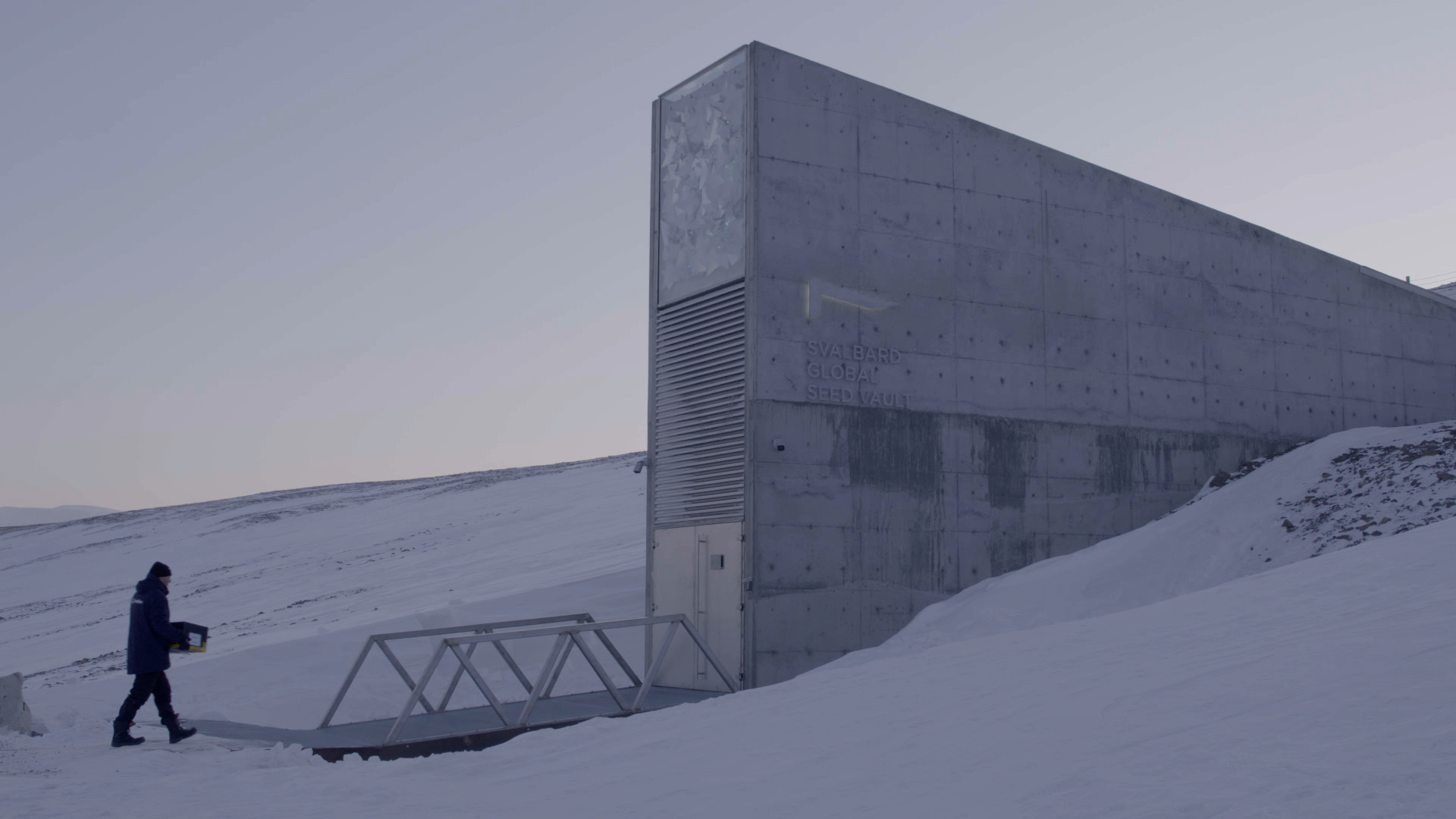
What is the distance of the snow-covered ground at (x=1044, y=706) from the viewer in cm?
524

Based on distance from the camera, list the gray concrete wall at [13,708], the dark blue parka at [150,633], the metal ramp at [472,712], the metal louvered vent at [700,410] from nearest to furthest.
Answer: the metal ramp at [472,712]
the dark blue parka at [150,633]
the gray concrete wall at [13,708]
the metal louvered vent at [700,410]

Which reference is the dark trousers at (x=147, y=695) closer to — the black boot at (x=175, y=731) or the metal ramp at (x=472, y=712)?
the black boot at (x=175, y=731)

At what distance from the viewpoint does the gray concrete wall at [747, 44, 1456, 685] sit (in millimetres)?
12594

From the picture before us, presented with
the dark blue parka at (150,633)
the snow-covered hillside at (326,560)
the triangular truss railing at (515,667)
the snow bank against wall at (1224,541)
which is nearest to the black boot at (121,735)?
the dark blue parka at (150,633)

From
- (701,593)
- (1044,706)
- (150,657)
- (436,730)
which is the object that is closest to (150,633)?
(150,657)

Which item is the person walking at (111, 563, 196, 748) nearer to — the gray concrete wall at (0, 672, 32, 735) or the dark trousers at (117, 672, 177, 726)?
the dark trousers at (117, 672, 177, 726)

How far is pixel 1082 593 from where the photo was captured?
12688 mm

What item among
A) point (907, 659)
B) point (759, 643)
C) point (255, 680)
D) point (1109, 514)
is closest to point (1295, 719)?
point (907, 659)

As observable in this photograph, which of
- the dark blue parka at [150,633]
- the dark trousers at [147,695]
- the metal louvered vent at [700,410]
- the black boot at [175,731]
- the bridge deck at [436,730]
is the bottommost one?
the bridge deck at [436,730]

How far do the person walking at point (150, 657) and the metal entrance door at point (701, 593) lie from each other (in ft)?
16.1

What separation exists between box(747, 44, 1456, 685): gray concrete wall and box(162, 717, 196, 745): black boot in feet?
16.5

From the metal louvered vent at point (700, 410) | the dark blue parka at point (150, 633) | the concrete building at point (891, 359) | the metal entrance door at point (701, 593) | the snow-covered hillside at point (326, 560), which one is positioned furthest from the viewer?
the snow-covered hillside at point (326, 560)

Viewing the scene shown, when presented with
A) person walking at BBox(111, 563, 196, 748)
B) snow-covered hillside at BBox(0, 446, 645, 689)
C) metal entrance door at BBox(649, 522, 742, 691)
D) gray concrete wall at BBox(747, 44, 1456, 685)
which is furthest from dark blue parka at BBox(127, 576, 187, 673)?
snow-covered hillside at BBox(0, 446, 645, 689)

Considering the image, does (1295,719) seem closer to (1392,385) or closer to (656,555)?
(656,555)
